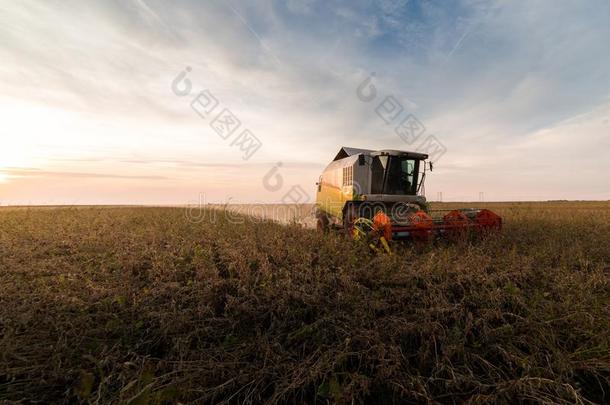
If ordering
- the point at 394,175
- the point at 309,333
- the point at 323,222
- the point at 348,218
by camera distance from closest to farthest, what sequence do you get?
the point at 309,333 → the point at 348,218 → the point at 394,175 → the point at 323,222

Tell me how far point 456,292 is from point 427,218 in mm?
2946

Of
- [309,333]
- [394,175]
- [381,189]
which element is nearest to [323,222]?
[381,189]

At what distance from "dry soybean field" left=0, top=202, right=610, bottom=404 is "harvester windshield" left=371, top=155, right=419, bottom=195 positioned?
4.11 meters

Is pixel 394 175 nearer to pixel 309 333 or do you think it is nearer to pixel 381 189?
pixel 381 189

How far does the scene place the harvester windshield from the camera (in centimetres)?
925

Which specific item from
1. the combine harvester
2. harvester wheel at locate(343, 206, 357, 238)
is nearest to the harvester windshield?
the combine harvester

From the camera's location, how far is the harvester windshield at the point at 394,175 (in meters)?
9.25

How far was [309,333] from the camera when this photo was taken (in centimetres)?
310

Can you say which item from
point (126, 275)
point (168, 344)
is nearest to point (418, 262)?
point (168, 344)

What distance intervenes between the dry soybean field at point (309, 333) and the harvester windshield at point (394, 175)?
4.11m

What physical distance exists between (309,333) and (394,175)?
7338 mm

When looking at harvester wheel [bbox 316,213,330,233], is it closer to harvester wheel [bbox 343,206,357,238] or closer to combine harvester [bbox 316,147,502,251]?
combine harvester [bbox 316,147,502,251]

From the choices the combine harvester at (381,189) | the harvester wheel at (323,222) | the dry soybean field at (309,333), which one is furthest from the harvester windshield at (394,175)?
the dry soybean field at (309,333)

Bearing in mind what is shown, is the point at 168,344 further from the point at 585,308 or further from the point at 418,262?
the point at 585,308
